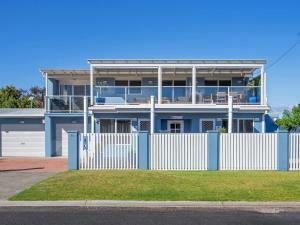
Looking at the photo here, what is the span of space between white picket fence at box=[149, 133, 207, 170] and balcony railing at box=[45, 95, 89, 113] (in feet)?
36.4

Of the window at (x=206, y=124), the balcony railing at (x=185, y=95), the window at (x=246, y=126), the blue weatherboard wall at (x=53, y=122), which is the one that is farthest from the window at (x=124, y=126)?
the window at (x=246, y=126)

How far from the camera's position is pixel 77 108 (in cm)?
2758

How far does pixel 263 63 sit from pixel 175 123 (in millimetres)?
6400

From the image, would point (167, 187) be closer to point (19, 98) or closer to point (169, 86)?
point (169, 86)

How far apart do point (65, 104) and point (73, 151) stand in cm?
1086

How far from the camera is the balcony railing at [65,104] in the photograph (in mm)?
27312

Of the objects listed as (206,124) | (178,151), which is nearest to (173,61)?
(206,124)

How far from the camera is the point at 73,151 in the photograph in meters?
17.3

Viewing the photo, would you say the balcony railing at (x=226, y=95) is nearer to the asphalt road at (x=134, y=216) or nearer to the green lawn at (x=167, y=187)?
the green lawn at (x=167, y=187)

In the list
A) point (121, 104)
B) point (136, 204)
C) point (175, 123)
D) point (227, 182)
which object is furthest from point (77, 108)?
point (136, 204)

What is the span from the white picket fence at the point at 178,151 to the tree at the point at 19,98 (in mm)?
33167

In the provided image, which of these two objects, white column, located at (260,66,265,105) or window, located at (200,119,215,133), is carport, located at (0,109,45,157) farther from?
white column, located at (260,66,265,105)

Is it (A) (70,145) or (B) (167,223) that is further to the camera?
(A) (70,145)

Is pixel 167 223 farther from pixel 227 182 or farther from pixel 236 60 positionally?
pixel 236 60
